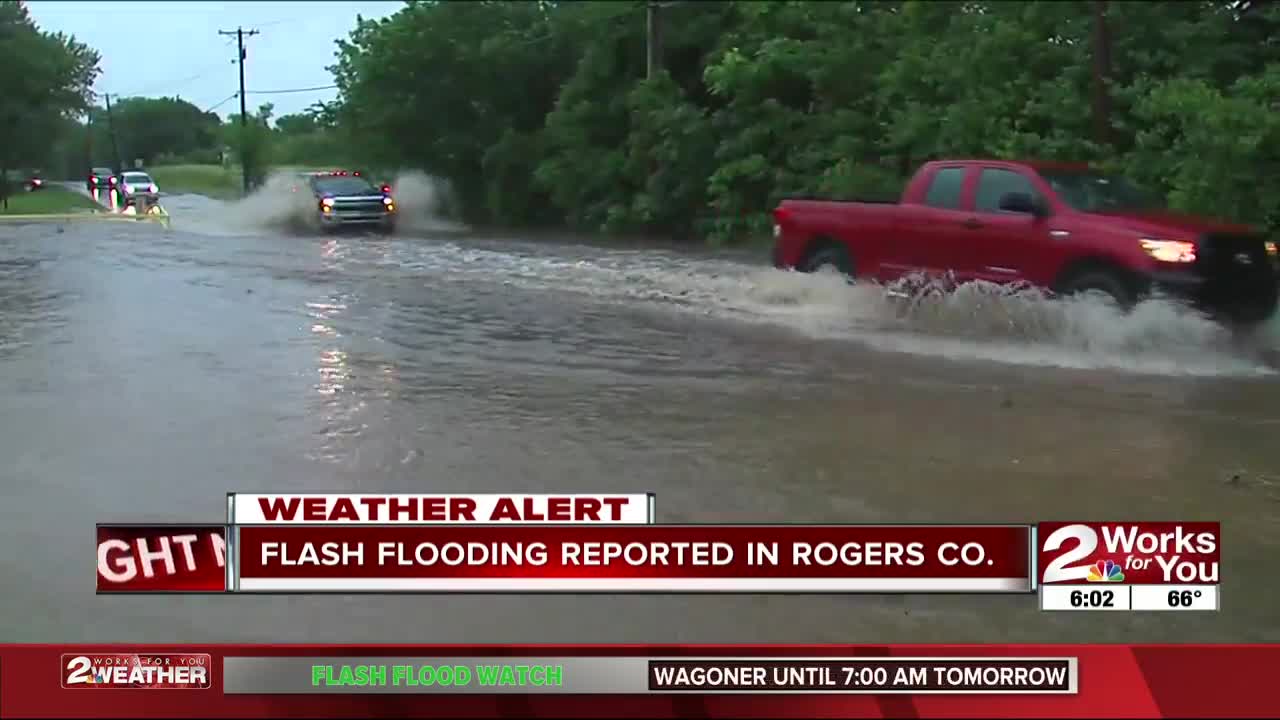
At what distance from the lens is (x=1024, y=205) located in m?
12.2

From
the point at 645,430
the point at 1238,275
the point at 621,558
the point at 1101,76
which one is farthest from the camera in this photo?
the point at 1101,76

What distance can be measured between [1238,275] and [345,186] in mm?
27419

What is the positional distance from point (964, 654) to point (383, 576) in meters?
1.93

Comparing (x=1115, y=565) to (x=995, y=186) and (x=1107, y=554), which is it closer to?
(x=1107, y=554)

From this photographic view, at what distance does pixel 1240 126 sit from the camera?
16.1m

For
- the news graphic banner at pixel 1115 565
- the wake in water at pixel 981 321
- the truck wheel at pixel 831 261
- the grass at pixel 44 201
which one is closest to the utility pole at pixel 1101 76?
the wake in water at pixel 981 321

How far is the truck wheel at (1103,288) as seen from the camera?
37.6ft

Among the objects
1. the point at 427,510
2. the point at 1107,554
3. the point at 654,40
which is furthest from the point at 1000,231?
the point at 654,40

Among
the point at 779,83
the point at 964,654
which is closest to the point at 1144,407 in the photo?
the point at 964,654

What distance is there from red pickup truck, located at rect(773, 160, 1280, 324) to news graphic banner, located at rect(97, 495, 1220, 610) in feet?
23.0

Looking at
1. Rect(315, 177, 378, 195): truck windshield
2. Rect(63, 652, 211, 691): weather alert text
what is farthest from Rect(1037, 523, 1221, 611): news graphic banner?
Rect(315, 177, 378, 195): truck windshield

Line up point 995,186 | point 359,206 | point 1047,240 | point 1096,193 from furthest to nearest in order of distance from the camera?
point 359,206 → point 995,186 → point 1096,193 → point 1047,240

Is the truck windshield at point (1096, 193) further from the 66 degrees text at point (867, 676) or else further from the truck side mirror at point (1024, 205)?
the 66 degrees text at point (867, 676)

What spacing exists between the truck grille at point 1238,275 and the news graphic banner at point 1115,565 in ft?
23.1
